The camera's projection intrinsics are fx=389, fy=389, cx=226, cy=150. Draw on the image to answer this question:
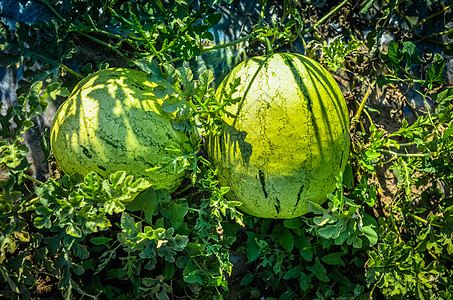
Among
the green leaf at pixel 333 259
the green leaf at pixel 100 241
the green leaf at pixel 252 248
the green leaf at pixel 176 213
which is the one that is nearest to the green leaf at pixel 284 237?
the green leaf at pixel 252 248

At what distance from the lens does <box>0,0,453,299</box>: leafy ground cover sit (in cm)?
204

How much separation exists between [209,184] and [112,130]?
0.60 meters

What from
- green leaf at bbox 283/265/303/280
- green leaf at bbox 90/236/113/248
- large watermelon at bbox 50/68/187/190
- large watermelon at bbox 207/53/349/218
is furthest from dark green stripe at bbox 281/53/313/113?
green leaf at bbox 90/236/113/248

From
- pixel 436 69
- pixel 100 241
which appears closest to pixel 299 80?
pixel 436 69

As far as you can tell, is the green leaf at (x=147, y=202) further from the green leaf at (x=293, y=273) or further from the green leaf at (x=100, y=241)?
the green leaf at (x=293, y=273)

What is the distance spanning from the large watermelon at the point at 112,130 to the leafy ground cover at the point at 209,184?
0.35 feet

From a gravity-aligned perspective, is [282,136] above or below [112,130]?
below

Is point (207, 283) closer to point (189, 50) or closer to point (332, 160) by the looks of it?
point (332, 160)

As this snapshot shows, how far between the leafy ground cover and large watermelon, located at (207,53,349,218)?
0.13 m

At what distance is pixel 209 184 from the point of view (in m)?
2.19

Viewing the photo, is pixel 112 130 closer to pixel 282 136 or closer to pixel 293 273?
pixel 282 136

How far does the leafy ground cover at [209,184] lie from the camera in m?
2.04

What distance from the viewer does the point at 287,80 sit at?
2.12 meters

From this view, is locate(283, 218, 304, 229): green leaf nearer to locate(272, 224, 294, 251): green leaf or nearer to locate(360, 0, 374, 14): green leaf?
locate(272, 224, 294, 251): green leaf
